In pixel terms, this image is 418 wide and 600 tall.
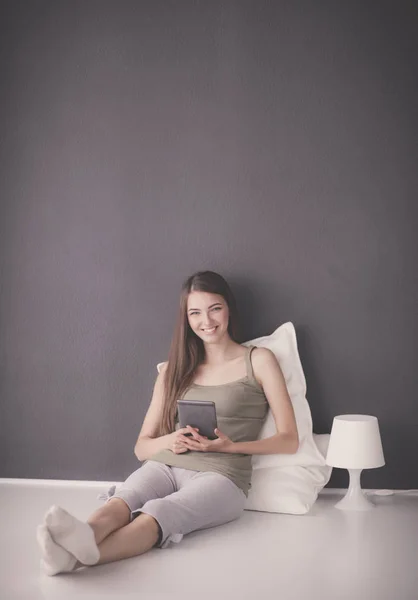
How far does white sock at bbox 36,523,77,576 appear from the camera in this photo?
7.32ft

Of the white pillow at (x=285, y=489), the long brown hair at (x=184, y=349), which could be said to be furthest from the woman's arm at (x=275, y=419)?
the long brown hair at (x=184, y=349)

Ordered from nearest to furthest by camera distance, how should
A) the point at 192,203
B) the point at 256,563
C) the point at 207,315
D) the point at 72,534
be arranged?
the point at 72,534 < the point at 256,563 < the point at 207,315 < the point at 192,203

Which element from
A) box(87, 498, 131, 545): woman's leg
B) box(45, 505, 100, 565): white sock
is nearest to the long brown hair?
box(87, 498, 131, 545): woman's leg

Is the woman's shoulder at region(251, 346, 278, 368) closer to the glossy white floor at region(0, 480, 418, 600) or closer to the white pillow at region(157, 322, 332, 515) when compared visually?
the white pillow at region(157, 322, 332, 515)

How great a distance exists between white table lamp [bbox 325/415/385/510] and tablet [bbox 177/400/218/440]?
1.66ft

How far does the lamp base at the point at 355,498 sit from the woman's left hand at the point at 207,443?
55 cm

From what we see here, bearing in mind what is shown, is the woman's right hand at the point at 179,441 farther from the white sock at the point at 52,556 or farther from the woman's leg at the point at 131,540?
the white sock at the point at 52,556

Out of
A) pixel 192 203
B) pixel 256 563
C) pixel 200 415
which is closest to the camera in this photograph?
pixel 256 563

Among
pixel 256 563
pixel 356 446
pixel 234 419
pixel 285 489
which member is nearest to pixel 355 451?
pixel 356 446

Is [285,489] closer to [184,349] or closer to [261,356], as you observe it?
[261,356]

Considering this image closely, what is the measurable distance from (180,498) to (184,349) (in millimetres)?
725

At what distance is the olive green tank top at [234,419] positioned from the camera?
2.96 metres

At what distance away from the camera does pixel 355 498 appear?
10.3 feet

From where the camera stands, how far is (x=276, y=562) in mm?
2484
